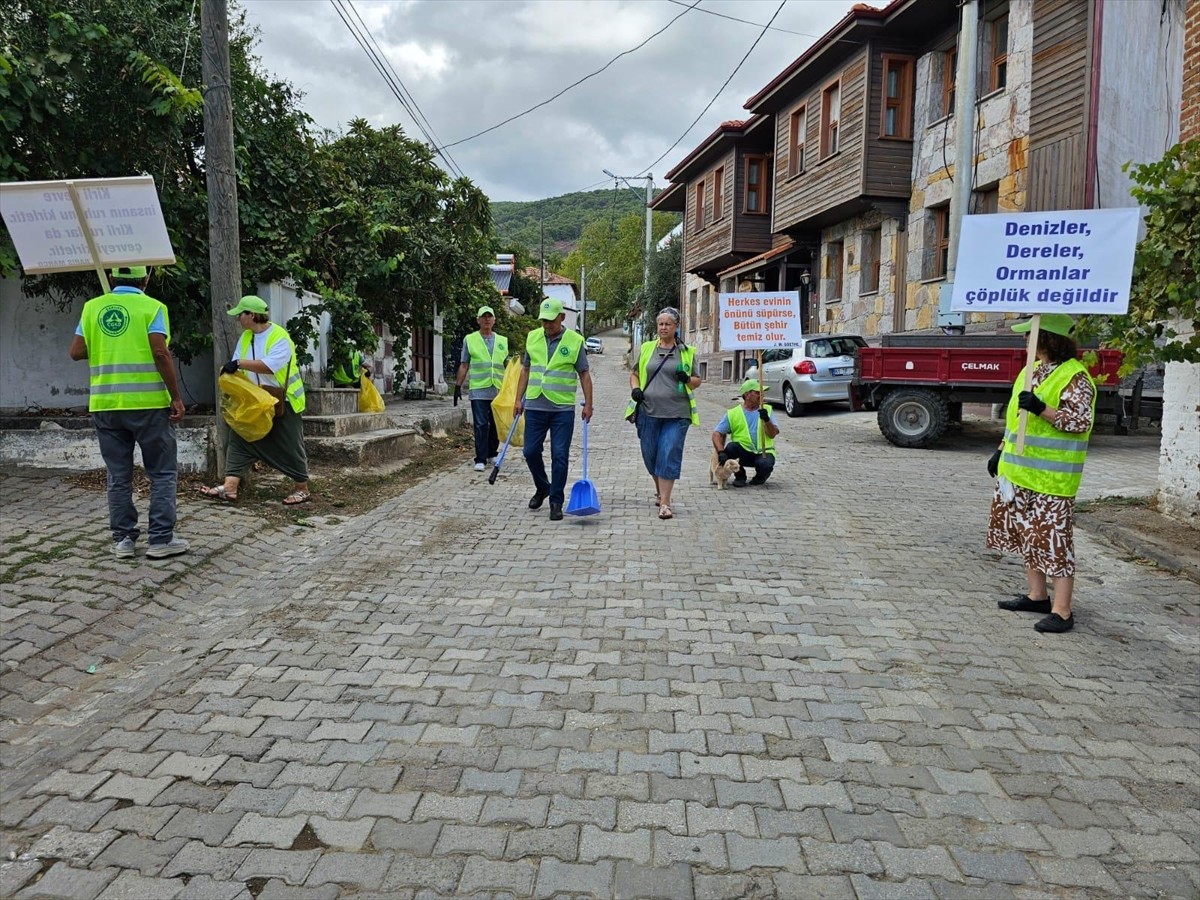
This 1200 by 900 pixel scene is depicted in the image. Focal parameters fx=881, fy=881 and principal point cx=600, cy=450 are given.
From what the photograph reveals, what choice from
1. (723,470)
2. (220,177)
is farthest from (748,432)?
(220,177)

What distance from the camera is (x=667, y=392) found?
7.65 metres

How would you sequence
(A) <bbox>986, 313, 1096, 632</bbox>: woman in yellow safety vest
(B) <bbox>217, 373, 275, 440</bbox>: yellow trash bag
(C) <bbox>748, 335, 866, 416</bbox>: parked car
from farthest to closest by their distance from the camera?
1. (C) <bbox>748, 335, 866, 416</bbox>: parked car
2. (B) <bbox>217, 373, 275, 440</bbox>: yellow trash bag
3. (A) <bbox>986, 313, 1096, 632</bbox>: woman in yellow safety vest

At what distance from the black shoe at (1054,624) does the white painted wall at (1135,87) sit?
12339 millimetres

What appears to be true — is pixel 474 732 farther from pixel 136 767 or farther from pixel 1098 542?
pixel 1098 542

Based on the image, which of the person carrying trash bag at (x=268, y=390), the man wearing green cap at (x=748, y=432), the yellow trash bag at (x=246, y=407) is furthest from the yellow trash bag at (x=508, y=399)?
the yellow trash bag at (x=246, y=407)

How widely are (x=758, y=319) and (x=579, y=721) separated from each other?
852 centimetres

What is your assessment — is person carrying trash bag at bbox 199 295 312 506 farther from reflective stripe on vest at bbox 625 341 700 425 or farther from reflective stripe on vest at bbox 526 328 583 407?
reflective stripe on vest at bbox 625 341 700 425

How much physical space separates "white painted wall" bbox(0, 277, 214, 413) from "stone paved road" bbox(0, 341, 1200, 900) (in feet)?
10.1

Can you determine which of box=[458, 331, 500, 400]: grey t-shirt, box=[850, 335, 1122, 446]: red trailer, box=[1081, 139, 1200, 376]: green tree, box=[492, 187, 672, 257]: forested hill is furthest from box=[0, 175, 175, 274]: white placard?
box=[492, 187, 672, 257]: forested hill

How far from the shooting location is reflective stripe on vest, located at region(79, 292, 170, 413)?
538cm

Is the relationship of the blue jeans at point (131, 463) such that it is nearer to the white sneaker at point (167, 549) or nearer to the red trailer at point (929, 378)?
the white sneaker at point (167, 549)

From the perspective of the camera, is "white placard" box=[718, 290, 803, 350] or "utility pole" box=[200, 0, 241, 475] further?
"white placard" box=[718, 290, 803, 350]

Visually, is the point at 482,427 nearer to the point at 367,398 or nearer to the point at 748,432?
the point at 367,398

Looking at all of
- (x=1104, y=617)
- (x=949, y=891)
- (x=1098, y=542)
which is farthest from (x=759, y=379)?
(x=949, y=891)
